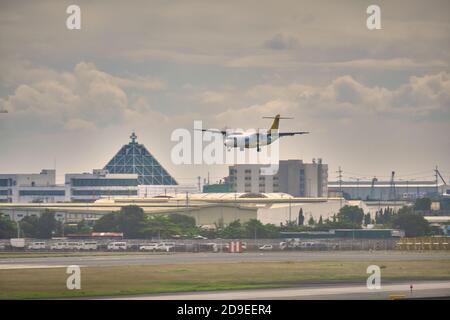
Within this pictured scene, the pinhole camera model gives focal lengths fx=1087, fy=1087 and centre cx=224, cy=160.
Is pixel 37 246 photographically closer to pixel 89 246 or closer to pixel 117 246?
pixel 89 246

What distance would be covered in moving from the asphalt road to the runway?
104 ft

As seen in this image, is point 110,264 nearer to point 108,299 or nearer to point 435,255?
point 108,299

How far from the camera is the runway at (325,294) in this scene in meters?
86.9

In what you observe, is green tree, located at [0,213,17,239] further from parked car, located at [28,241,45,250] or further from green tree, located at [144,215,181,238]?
parked car, located at [28,241,45,250]

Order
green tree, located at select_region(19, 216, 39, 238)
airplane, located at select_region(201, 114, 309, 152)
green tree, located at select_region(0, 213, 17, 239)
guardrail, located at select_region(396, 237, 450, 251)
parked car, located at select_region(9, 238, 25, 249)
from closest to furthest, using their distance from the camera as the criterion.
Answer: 1. airplane, located at select_region(201, 114, 309, 152)
2. parked car, located at select_region(9, 238, 25, 249)
3. guardrail, located at select_region(396, 237, 450, 251)
4. green tree, located at select_region(0, 213, 17, 239)
5. green tree, located at select_region(19, 216, 39, 238)

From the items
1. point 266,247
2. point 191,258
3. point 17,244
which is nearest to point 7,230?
point 17,244

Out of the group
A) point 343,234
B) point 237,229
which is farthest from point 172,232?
point 343,234

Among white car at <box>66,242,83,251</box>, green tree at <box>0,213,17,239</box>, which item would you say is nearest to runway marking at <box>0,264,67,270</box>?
white car at <box>66,242,83,251</box>

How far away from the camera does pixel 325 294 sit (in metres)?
88.8

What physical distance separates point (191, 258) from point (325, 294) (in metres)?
46.2

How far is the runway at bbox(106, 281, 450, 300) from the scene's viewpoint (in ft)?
285

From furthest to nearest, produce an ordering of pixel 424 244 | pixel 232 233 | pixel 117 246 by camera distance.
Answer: pixel 232 233
pixel 424 244
pixel 117 246
